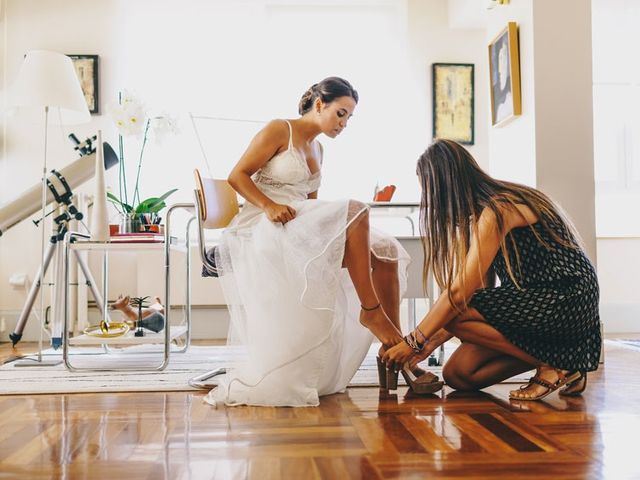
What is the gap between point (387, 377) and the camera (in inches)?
88.1

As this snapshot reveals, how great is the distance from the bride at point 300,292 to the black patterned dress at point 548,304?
32 cm

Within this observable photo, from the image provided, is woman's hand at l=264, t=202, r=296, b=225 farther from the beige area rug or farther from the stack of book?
the stack of book

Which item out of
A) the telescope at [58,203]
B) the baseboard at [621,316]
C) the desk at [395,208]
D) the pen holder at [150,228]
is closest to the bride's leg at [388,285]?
the desk at [395,208]

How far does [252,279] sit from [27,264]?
2891 millimetres

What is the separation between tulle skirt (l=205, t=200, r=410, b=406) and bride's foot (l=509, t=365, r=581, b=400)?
0.55 metres

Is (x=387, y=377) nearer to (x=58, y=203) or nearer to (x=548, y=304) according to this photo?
(x=548, y=304)

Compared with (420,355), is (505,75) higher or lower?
higher

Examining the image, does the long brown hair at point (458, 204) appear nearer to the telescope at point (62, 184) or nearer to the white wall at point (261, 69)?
the telescope at point (62, 184)

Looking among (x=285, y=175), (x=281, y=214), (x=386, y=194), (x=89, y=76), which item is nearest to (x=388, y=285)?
(x=281, y=214)

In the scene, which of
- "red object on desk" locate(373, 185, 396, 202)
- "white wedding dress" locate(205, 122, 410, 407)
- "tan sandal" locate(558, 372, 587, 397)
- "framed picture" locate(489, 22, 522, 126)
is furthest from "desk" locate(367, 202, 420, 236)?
"tan sandal" locate(558, 372, 587, 397)

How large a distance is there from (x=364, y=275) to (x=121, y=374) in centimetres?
117

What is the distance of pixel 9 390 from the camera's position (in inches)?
93.7

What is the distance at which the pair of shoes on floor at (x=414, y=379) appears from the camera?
2.15 meters

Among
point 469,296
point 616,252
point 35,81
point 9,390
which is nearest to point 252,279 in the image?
point 469,296
